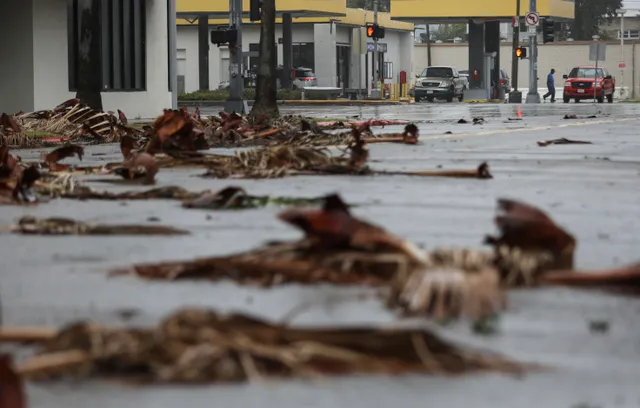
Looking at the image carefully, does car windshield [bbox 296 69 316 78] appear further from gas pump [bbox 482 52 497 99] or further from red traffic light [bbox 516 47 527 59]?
red traffic light [bbox 516 47 527 59]

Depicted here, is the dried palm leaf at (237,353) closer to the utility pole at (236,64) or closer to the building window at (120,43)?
the building window at (120,43)

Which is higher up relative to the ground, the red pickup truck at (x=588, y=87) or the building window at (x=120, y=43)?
the building window at (x=120, y=43)

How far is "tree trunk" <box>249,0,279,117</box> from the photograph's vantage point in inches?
1070

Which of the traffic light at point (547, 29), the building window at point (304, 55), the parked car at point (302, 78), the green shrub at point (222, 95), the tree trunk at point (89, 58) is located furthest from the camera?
the building window at point (304, 55)

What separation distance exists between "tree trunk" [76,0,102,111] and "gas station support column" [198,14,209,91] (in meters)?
45.6

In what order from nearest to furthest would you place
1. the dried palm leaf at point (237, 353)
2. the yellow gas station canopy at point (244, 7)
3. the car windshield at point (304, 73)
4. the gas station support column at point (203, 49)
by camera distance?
the dried palm leaf at point (237, 353)
the yellow gas station canopy at point (244, 7)
the gas station support column at point (203, 49)
the car windshield at point (304, 73)

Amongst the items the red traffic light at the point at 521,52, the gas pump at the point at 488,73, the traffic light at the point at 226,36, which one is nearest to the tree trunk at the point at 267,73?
the traffic light at the point at 226,36

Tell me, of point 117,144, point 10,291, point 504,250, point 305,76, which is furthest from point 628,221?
point 305,76

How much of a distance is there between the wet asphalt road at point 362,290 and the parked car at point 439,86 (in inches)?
2382

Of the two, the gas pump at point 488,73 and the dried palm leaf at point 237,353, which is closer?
the dried palm leaf at point 237,353

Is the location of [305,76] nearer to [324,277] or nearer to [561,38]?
[561,38]

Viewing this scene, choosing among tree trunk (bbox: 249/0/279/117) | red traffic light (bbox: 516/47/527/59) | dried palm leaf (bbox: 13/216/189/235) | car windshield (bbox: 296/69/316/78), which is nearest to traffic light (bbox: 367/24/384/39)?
red traffic light (bbox: 516/47/527/59)

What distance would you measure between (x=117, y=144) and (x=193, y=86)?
198 ft

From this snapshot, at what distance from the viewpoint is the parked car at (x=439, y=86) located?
71.8m
